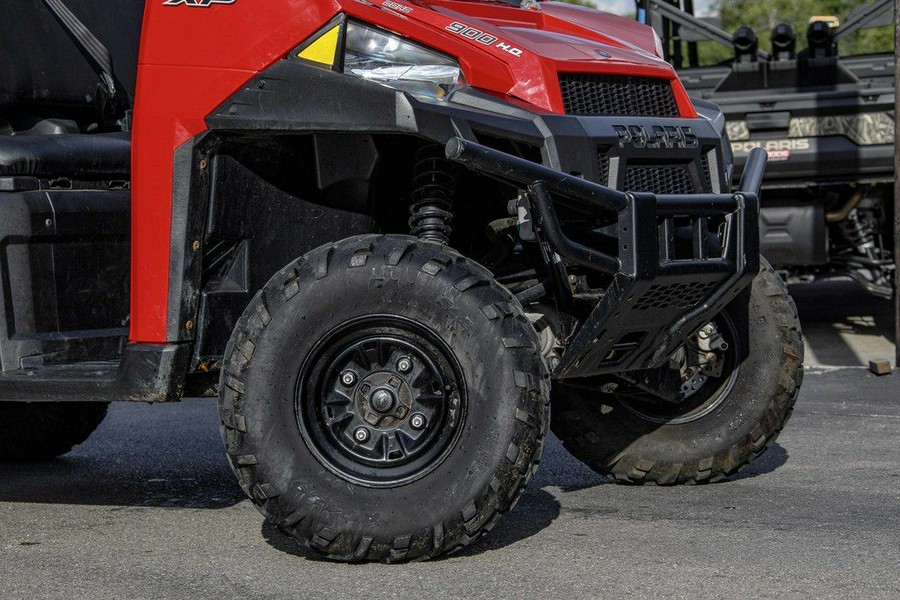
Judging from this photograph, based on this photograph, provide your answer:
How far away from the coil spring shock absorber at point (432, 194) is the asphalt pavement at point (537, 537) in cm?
109

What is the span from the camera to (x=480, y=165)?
4328 millimetres

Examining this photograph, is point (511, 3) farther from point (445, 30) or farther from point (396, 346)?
point (396, 346)

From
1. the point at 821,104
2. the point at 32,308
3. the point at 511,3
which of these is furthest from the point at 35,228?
the point at 821,104

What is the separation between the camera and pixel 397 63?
4.71 meters

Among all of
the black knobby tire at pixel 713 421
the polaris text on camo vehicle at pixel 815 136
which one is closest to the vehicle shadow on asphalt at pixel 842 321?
the polaris text on camo vehicle at pixel 815 136

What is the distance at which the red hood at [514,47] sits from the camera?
15.5 feet

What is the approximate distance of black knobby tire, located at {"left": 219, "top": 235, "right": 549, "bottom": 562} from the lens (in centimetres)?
440

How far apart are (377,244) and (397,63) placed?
64 centimetres

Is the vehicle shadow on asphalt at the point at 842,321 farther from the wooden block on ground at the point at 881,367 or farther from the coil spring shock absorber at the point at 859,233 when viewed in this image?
the coil spring shock absorber at the point at 859,233

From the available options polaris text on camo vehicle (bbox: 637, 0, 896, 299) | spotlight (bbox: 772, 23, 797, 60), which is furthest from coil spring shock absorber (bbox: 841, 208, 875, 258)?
spotlight (bbox: 772, 23, 797, 60)

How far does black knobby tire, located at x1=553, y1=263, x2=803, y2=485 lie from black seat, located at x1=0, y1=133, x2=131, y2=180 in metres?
2.01

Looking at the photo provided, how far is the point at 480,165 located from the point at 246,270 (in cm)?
113

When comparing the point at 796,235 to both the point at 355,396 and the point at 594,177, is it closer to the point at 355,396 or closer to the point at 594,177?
the point at 594,177

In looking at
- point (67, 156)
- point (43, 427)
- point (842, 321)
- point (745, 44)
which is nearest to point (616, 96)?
point (67, 156)
